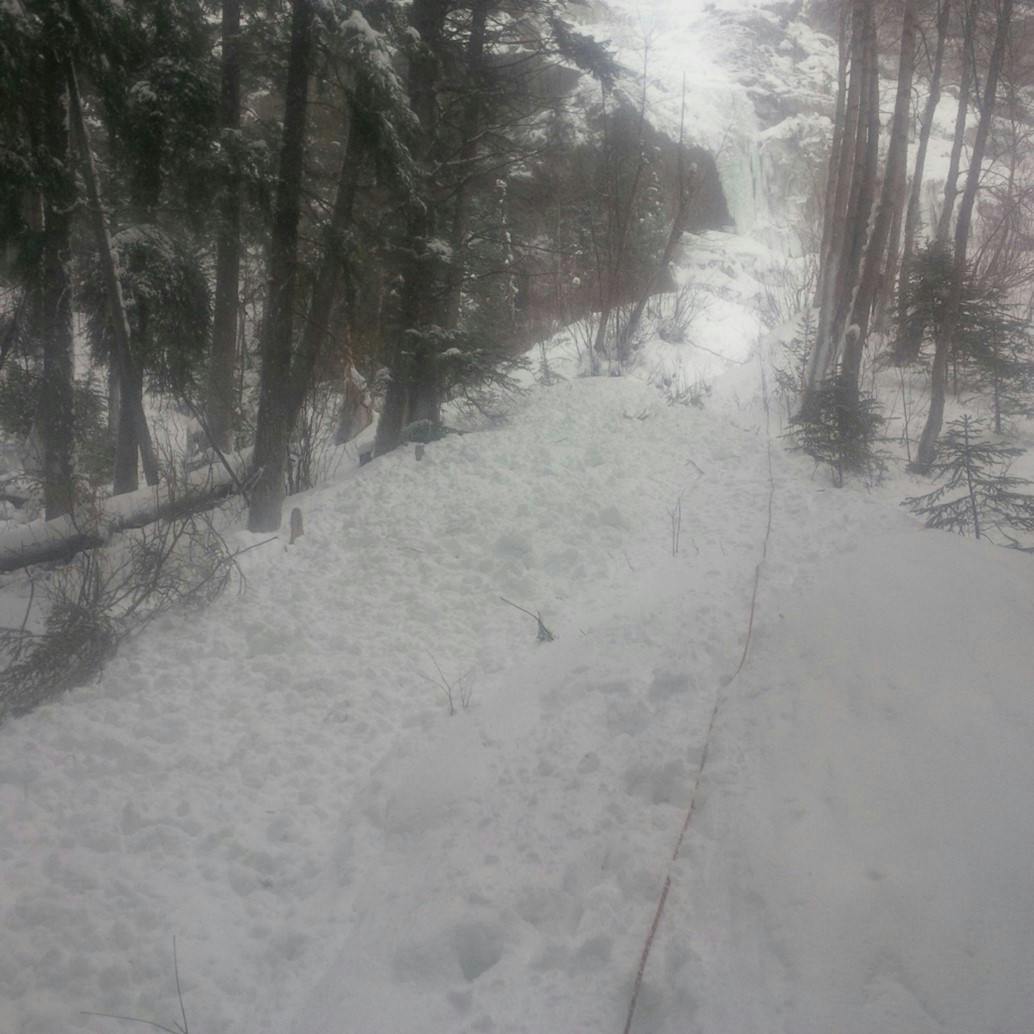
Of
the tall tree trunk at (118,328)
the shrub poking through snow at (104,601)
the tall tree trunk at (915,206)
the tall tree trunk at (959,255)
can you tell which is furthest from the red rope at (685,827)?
the tall tree trunk at (915,206)

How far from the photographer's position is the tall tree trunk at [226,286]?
8.17 metres

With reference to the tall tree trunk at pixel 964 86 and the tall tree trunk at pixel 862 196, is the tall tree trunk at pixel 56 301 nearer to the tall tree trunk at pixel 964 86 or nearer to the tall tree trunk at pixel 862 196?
the tall tree trunk at pixel 862 196

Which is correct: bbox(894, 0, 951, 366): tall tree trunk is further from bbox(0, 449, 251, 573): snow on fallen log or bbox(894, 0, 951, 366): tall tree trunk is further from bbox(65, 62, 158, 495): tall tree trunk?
bbox(65, 62, 158, 495): tall tree trunk

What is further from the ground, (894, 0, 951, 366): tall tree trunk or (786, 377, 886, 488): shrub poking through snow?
(894, 0, 951, 366): tall tree trunk

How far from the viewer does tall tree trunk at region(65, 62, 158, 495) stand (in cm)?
709

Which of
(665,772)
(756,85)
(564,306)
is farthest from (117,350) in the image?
(756,85)

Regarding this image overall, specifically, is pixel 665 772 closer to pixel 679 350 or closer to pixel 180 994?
pixel 180 994

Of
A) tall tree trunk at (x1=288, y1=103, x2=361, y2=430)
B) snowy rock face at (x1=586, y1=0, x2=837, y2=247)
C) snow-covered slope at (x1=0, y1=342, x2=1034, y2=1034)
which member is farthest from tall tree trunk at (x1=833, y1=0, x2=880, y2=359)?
snowy rock face at (x1=586, y1=0, x2=837, y2=247)

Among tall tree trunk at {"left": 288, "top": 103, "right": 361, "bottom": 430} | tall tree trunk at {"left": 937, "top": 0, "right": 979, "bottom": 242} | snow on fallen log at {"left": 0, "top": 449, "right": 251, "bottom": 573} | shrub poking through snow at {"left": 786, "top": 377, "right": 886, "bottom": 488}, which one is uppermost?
tall tree trunk at {"left": 937, "top": 0, "right": 979, "bottom": 242}

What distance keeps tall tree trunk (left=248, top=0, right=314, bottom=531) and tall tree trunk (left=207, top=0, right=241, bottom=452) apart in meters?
2.02

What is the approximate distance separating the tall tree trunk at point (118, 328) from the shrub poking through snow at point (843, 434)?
7235mm

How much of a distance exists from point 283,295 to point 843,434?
624 centimetres

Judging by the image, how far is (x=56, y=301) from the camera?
7438 millimetres

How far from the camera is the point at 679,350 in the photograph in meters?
14.3
